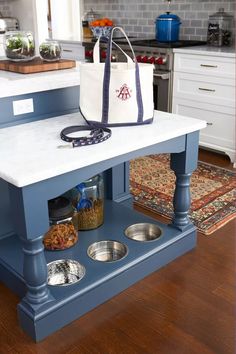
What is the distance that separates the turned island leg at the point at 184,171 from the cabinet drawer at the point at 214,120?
1617mm

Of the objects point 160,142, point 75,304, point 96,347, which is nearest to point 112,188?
point 160,142

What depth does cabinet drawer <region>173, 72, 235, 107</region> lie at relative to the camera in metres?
3.59

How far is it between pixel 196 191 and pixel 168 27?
1.96m

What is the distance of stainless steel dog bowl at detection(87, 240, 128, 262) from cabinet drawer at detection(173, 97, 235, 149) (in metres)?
1.91

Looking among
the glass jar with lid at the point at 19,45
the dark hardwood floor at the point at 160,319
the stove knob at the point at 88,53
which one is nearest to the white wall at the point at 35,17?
the stove knob at the point at 88,53

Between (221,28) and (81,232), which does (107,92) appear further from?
(221,28)

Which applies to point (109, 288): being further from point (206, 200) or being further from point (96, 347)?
point (206, 200)

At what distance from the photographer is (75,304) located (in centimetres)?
182

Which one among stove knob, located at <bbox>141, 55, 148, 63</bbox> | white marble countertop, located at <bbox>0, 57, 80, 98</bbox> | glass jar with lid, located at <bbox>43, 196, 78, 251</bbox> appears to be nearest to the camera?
white marble countertop, located at <bbox>0, 57, 80, 98</bbox>

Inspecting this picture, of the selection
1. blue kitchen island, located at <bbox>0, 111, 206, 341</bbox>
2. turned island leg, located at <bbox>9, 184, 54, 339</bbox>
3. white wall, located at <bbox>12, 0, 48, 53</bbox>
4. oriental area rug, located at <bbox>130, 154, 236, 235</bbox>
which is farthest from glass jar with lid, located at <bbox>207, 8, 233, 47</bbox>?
turned island leg, located at <bbox>9, 184, 54, 339</bbox>

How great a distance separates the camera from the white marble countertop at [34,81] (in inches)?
76.3

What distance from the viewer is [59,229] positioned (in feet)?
6.88

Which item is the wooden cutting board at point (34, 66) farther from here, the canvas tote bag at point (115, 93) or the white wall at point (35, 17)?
the white wall at point (35, 17)

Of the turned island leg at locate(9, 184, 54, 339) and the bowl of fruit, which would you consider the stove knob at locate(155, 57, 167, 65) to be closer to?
the bowl of fruit
